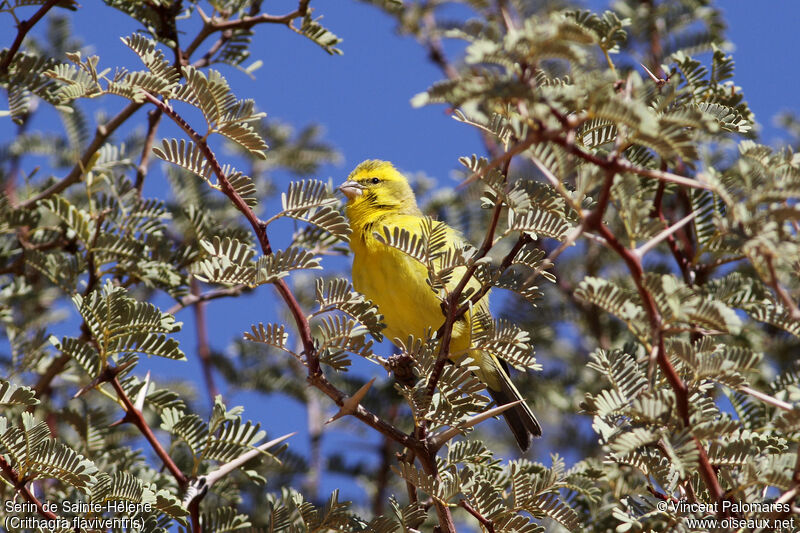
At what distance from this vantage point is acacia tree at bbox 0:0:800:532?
60.9 inches

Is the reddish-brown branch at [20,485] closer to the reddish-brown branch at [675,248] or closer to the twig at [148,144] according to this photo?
the twig at [148,144]

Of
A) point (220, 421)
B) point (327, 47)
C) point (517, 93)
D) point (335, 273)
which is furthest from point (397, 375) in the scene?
point (335, 273)

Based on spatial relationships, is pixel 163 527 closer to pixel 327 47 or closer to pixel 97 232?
pixel 97 232

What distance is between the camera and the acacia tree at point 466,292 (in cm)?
155

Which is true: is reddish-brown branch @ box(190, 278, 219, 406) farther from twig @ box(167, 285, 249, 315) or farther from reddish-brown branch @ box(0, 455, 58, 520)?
reddish-brown branch @ box(0, 455, 58, 520)

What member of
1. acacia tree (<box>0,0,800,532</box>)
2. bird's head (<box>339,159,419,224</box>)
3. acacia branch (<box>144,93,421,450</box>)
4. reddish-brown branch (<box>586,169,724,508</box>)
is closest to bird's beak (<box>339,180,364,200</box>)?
bird's head (<box>339,159,419,224</box>)

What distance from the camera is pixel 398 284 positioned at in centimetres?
392

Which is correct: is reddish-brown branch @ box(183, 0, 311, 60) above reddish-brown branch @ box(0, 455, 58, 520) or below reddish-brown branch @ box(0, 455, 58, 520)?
above

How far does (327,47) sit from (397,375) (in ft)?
4.28
